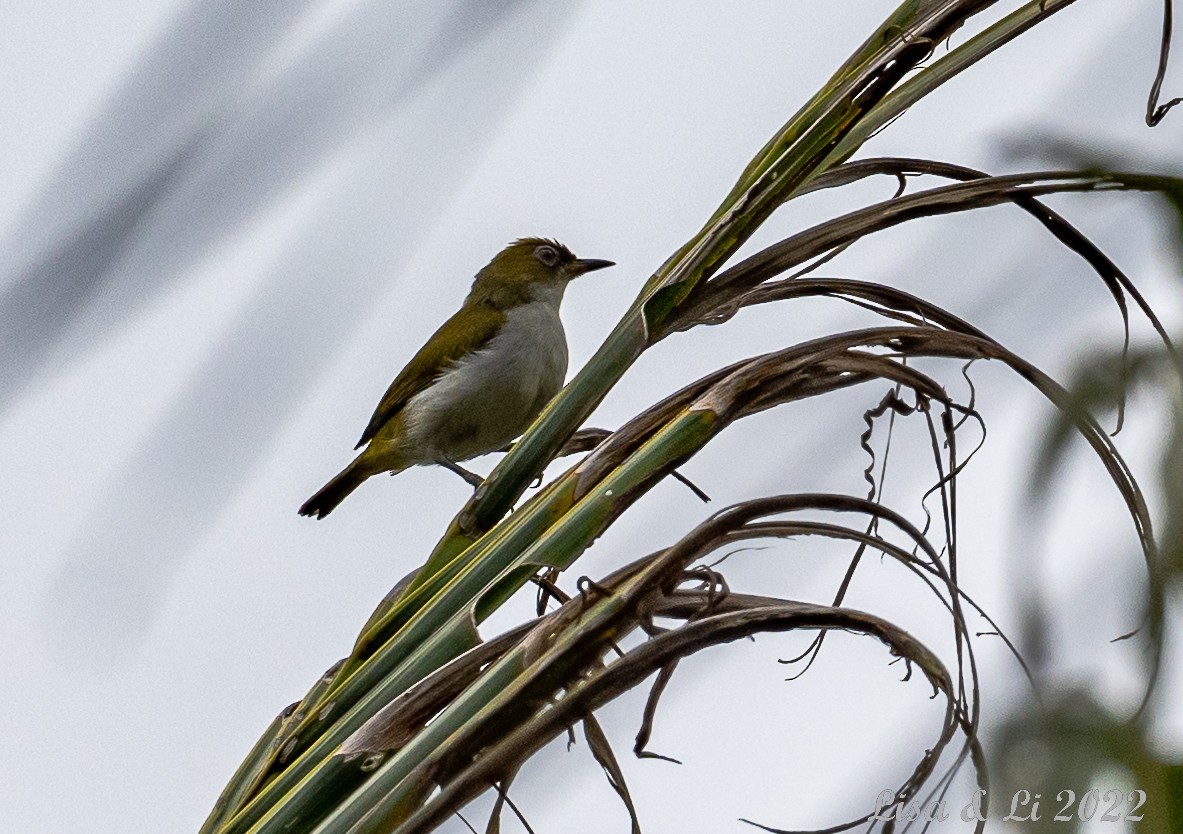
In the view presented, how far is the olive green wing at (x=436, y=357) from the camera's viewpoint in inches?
238

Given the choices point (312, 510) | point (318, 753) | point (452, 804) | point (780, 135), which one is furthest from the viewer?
point (312, 510)

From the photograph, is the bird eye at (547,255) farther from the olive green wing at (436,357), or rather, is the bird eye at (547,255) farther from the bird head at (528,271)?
the olive green wing at (436,357)

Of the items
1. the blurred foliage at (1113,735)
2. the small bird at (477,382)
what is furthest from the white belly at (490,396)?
the blurred foliage at (1113,735)

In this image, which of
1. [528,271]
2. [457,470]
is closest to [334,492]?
[457,470]

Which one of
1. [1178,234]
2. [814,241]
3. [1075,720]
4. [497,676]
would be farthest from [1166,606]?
[814,241]

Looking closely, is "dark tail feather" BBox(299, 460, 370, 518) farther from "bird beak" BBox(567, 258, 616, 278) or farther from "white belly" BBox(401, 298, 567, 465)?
"bird beak" BBox(567, 258, 616, 278)

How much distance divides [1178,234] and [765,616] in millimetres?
679

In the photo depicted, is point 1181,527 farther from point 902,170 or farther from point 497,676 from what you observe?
point 902,170

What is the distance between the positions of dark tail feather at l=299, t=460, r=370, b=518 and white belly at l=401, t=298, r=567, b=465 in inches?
12.1

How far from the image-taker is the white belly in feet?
18.7

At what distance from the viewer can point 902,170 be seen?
2047mm

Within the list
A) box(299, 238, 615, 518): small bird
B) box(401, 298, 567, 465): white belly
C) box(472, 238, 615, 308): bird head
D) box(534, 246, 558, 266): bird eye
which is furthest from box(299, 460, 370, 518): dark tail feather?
box(534, 246, 558, 266): bird eye

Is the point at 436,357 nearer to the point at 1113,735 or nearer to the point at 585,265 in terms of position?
the point at 585,265

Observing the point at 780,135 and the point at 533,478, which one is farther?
the point at 533,478
